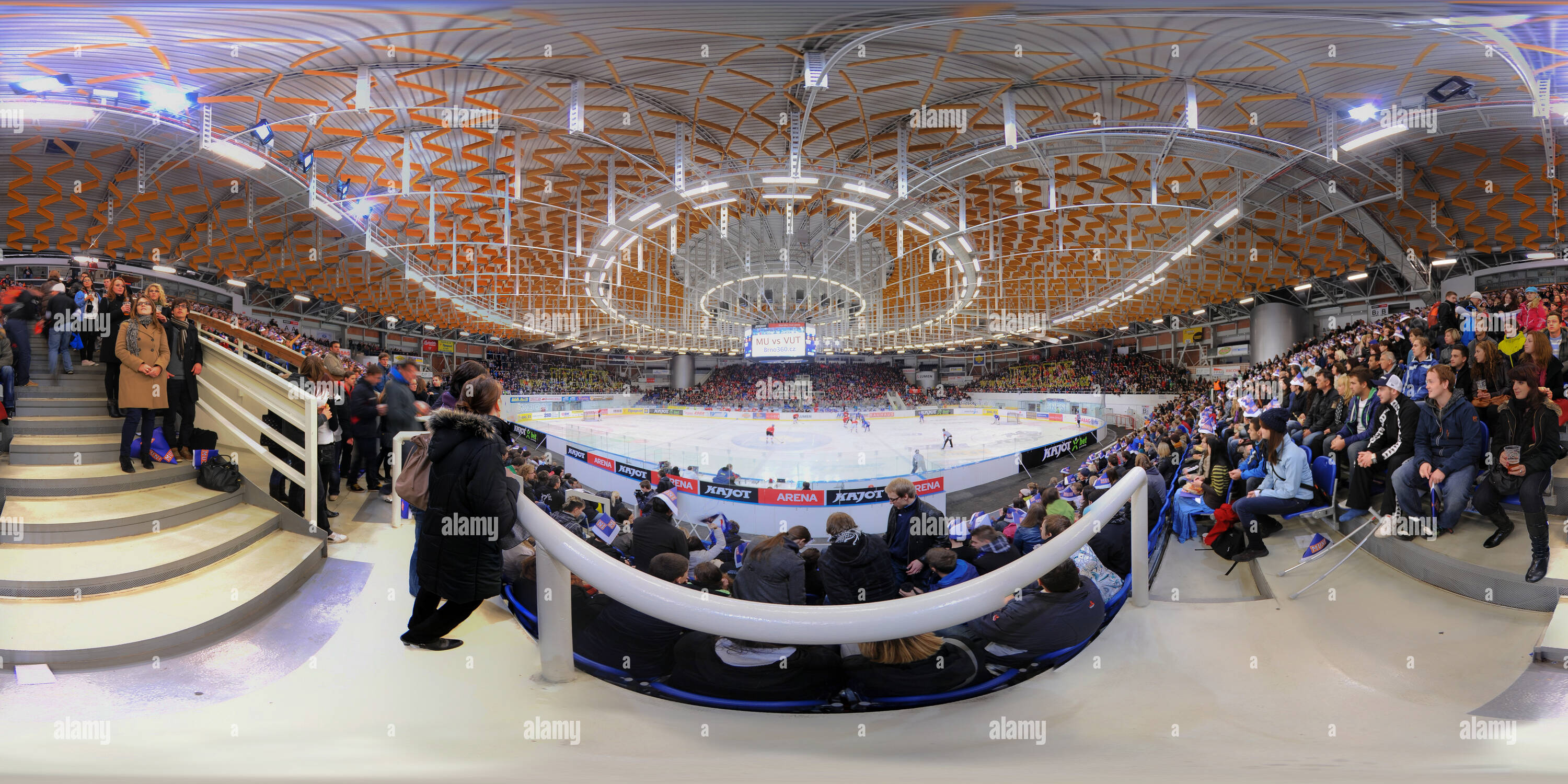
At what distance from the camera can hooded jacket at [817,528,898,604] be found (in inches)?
88.1

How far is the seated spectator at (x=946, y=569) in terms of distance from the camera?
2.42m

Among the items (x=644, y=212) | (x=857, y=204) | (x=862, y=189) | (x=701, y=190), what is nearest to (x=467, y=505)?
(x=862, y=189)

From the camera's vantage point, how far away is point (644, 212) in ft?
39.0

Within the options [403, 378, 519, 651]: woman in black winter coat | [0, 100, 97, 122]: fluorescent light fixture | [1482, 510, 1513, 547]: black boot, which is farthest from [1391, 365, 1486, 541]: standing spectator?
[0, 100, 97, 122]: fluorescent light fixture

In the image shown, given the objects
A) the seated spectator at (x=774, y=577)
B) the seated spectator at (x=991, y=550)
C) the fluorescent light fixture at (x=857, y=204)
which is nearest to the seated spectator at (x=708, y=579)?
the seated spectator at (x=774, y=577)

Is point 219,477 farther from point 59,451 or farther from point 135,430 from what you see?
point 59,451

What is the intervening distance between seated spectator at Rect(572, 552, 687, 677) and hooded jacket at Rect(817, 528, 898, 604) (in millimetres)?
810

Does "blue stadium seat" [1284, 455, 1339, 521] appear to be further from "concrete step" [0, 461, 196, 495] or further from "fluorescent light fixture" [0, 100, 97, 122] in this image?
"fluorescent light fixture" [0, 100, 97, 122]

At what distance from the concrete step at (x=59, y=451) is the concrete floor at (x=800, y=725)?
6.76 feet

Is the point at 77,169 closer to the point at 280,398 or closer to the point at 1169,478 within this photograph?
the point at 280,398

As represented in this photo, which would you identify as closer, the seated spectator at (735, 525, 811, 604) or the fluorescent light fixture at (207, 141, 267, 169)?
the seated spectator at (735, 525, 811, 604)

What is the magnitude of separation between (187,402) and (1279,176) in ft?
38.7

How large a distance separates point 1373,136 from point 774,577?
782 cm

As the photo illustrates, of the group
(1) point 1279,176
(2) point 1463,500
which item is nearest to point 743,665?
(2) point 1463,500
